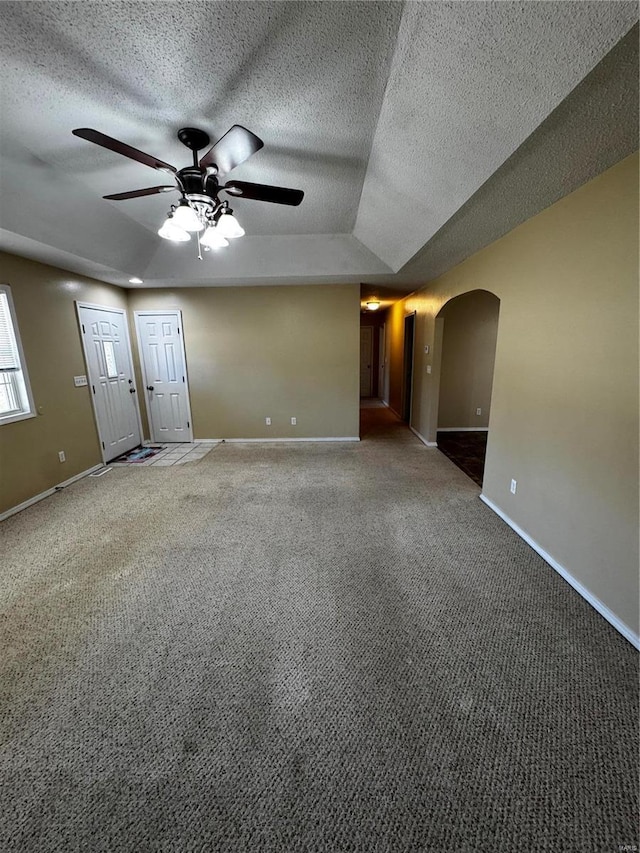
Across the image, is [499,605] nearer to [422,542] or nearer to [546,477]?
[422,542]

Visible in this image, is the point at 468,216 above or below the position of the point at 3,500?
above

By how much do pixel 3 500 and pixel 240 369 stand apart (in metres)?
3.19

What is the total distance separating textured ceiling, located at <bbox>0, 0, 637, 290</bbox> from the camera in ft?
4.19

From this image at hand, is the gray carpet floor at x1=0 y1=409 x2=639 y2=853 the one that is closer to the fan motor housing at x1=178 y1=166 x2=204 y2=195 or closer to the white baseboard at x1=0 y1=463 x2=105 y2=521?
the white baseboard at x1=0 y1=463 x2=105 y2=521

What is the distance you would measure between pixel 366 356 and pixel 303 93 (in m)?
7.60

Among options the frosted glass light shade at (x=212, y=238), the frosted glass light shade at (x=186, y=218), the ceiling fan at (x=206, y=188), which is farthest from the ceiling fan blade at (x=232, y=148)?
the frosted glass light shade at (x=212, y=238)

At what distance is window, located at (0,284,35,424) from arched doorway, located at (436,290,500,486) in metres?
5.20

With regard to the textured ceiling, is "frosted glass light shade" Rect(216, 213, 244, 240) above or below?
below

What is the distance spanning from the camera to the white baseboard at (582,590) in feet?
5.49

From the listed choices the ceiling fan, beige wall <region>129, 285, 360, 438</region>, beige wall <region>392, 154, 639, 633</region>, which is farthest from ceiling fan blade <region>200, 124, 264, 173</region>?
beige wall <region>129, 285, 360, 438</region>

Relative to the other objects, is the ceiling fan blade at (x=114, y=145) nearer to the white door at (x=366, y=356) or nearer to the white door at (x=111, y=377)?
the white door at (x=111, y=377)

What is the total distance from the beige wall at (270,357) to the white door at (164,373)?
0.13 m

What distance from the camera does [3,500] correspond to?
3.03 metres

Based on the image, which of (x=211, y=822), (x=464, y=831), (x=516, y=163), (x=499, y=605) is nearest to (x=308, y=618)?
(x=211, y=822)
